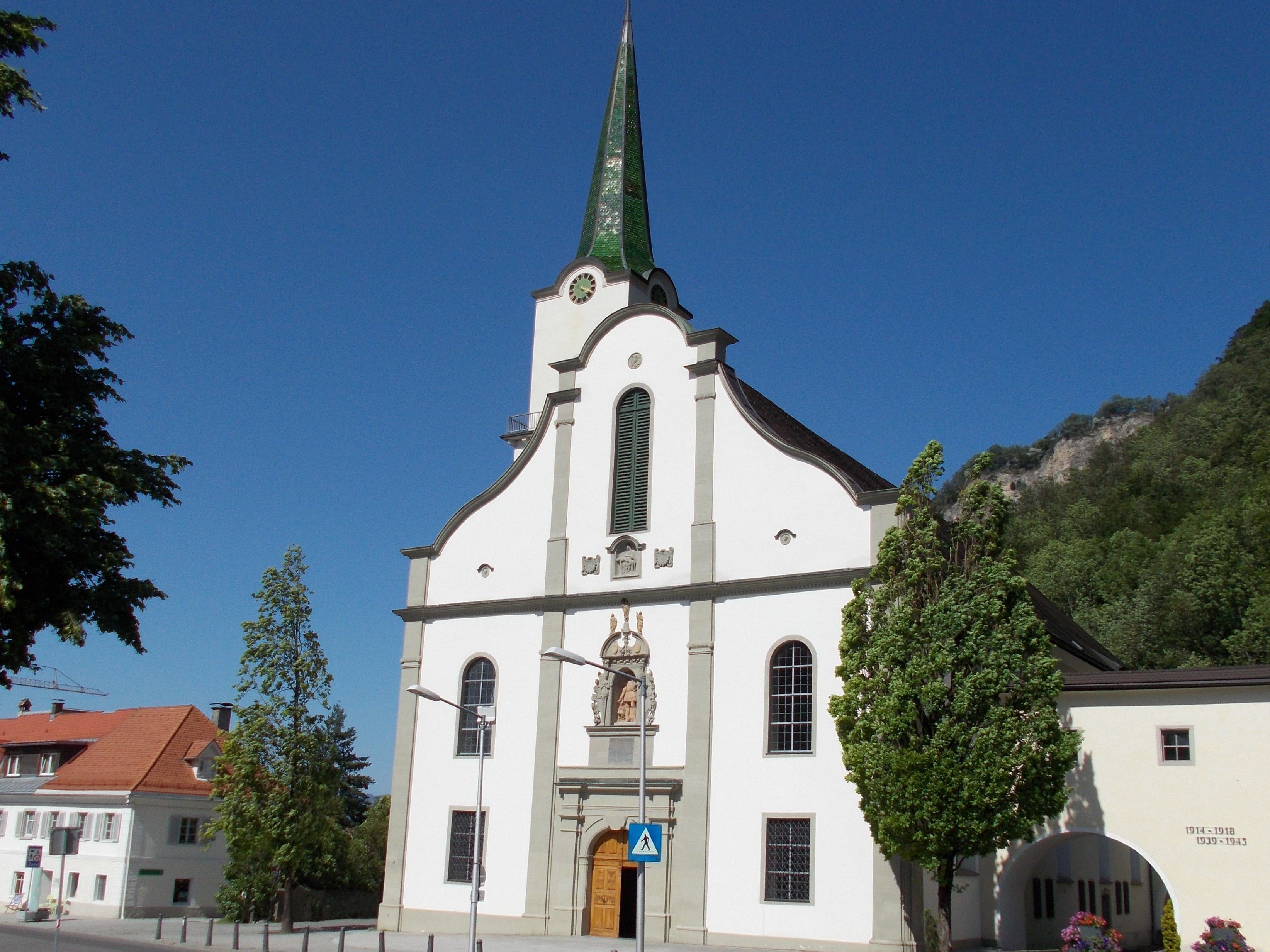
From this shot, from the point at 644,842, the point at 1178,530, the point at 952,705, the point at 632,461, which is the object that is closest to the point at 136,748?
the point at 632,461

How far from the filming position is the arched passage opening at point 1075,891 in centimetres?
2525

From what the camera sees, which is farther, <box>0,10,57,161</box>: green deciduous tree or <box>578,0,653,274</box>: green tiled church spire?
<box>578,0,653,274</box>: green tiled church spire

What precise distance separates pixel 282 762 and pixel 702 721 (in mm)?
12804

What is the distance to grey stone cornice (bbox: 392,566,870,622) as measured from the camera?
2644 centimetres

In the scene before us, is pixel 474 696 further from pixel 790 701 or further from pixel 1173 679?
pixel 1173 679

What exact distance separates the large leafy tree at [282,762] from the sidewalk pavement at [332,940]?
2186mm

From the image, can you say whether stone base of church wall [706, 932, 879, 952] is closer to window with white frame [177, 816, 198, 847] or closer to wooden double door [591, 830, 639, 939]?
wooden double door [591, 830, 639, 939]

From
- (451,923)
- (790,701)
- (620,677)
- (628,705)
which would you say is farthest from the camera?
(451,923)

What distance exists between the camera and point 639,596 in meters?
28.9

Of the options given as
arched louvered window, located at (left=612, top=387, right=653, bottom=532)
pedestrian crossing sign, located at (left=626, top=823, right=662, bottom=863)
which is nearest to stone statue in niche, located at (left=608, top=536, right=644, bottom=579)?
arched louvered window, located at (left=612, top=387, right=653, bottom=532)

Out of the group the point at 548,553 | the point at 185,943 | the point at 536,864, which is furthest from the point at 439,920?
the point at 548,553

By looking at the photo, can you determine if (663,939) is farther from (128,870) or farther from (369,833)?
(369,833)

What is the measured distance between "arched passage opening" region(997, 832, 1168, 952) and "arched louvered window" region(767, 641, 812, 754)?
16.5 ft

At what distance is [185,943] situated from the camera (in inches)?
1097
